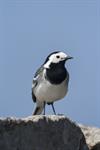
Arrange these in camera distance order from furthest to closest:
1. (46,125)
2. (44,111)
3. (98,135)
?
(44,111) < (98,135) < (46,125)

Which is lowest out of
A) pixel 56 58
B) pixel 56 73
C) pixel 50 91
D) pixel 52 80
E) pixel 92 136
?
pixel 92 136

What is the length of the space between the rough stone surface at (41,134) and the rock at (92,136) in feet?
0.89

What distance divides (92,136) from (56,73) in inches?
178

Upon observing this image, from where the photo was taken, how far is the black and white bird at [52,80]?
1398 centimetres

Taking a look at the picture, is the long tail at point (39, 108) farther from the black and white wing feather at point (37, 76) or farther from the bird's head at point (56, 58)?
the bird's head at point (56, 58)

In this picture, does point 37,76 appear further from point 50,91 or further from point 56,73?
point 50,91

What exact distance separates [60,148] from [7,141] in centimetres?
102

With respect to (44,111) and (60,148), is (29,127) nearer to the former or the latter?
(60,148)

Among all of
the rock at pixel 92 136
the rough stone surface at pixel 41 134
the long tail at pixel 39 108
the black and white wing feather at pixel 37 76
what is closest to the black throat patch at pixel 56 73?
the black and white wing feather at pixel 37 76

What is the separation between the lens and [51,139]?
877 cm

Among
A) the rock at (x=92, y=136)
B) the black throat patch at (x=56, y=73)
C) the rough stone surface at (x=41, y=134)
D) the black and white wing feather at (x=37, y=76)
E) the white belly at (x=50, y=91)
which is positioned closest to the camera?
the rough stone surface at (x=41, y=134)

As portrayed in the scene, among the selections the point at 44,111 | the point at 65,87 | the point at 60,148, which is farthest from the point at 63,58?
the point at 60,148

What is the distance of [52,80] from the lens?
14.0m

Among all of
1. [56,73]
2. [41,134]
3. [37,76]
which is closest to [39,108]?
[37,76]
